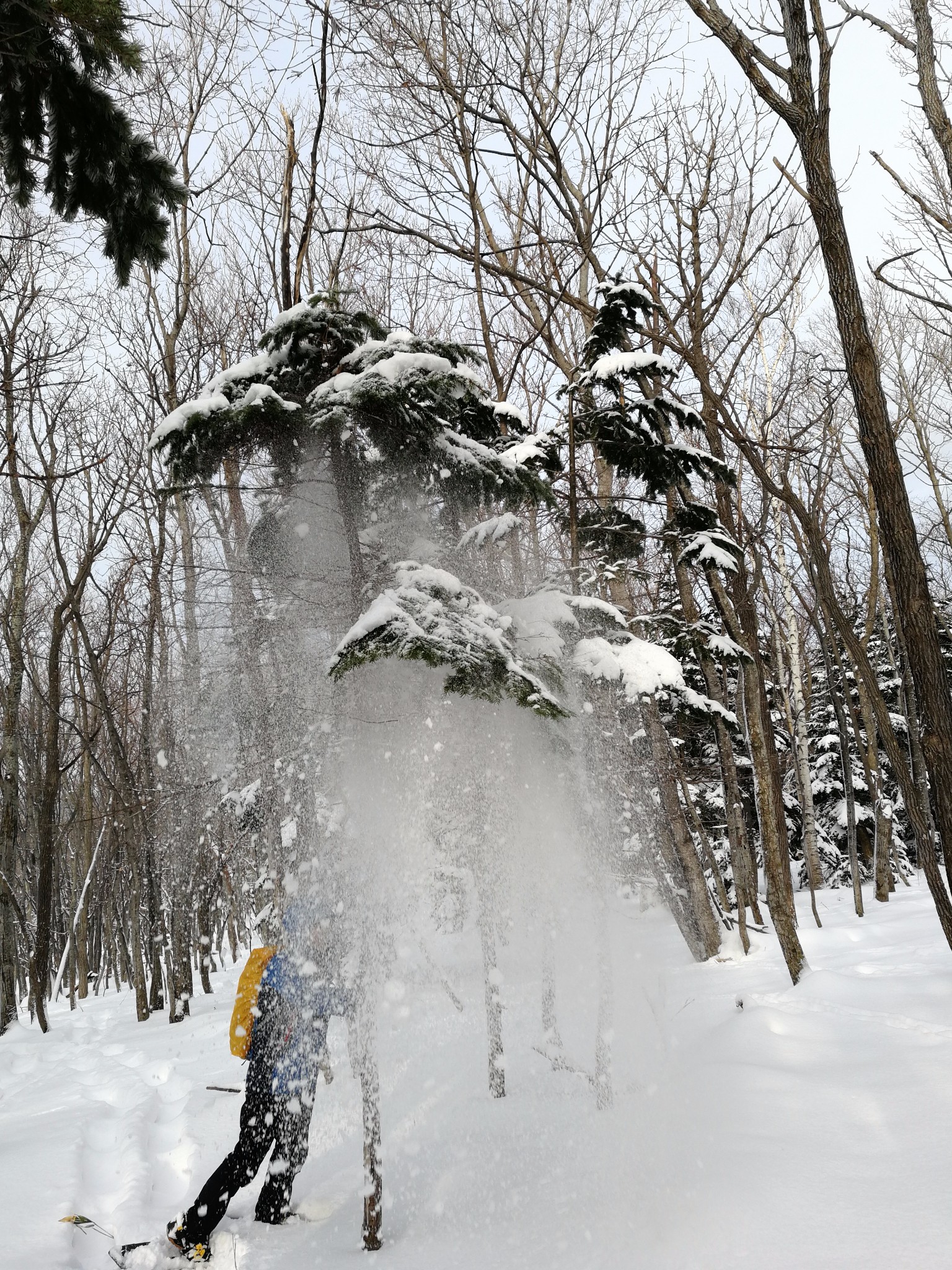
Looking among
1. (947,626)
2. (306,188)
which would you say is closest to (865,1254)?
(306,188)

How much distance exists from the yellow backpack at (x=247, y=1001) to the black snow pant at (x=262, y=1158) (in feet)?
0.47

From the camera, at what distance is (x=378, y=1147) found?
3.88 meters

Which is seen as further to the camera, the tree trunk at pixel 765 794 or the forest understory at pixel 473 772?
the tree trunk at pixel 765 794

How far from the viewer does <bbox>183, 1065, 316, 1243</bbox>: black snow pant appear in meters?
3.69

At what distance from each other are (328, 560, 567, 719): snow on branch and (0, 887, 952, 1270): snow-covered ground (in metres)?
1.82

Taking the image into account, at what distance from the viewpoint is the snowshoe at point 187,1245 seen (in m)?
3.57

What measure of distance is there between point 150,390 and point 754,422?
28.4 feet

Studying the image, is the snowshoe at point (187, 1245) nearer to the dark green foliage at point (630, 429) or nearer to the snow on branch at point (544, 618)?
the snow on branch at point (544, 618)

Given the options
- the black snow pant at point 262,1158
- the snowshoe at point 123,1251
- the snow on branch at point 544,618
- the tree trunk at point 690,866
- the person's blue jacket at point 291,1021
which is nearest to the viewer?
the snowshoe at point 123,1251

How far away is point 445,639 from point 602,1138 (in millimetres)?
2776

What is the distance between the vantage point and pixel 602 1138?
4273 millimetres

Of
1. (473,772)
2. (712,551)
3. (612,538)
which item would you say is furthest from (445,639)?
A: (712,551)

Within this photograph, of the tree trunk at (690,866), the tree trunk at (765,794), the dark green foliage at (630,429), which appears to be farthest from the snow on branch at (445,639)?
the tree trunk at (690,866)

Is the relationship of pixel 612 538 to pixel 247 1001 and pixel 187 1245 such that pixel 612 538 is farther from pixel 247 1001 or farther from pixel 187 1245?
pixel 187 1245
